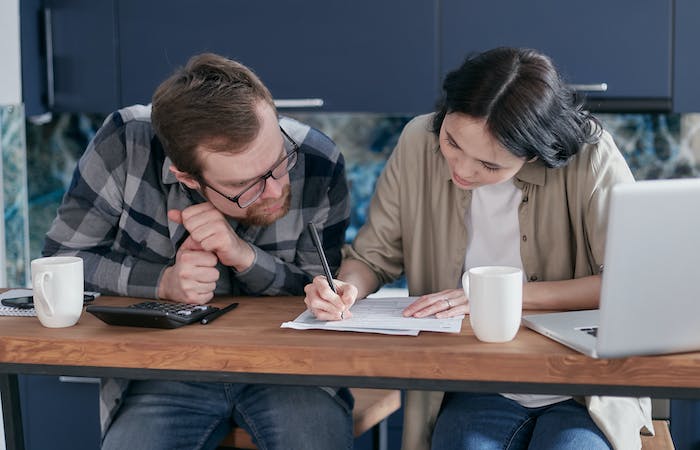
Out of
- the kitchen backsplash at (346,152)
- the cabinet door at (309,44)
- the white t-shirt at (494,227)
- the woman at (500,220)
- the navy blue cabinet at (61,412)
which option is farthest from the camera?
the kitchen backsplash at (346,152)

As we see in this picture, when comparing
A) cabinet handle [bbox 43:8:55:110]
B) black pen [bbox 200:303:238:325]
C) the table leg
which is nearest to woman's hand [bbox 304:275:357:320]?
black pen [bbox 200:303:238:325]

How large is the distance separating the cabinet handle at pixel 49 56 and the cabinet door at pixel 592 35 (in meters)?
1.27

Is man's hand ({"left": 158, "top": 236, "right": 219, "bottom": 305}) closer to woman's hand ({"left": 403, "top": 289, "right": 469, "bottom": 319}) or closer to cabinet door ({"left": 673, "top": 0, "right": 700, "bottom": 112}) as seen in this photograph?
woman's hand ({"left": 403, "top": 289, "right": 469, "bottom": 319})

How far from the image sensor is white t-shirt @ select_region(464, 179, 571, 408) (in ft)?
6.11

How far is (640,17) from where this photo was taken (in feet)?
8.96

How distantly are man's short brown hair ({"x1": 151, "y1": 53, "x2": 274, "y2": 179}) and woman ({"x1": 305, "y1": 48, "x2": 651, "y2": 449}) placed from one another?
1.13 feet

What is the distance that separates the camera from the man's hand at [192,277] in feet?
5.57

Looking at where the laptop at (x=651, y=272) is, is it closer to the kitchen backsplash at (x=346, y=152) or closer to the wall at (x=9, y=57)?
the kitchen backsplash at (x=346, y=152)

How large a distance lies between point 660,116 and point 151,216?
1881 mm

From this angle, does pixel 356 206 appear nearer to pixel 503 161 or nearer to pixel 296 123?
pixel 296 123

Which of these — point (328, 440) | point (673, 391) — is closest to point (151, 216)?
point (328, 440)

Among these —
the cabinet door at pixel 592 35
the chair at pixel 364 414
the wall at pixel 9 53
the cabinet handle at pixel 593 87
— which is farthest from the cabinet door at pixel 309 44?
the chair at pixel 364 414

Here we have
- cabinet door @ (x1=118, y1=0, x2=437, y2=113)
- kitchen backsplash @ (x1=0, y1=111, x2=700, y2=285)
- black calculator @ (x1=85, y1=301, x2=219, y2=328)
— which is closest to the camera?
black calculator @ (x1=85, y1=301, x2=219, y2=328)

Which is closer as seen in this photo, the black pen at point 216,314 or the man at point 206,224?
the black pen at point 216,314
